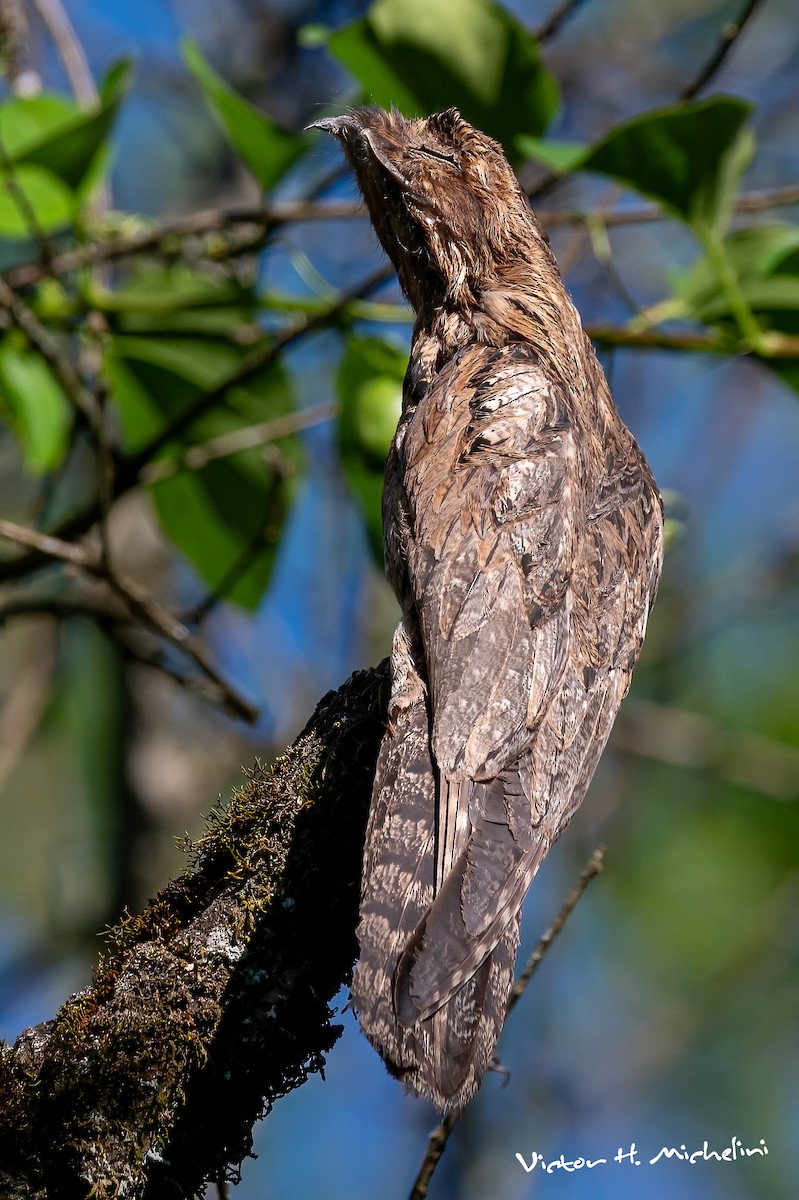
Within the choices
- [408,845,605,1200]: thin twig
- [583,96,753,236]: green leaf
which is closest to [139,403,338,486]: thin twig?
[583,96,753,236]: green leaf

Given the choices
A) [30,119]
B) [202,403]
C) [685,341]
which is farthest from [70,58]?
[685,341]

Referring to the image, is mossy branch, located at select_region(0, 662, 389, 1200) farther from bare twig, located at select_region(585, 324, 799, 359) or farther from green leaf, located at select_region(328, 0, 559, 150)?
green leaf, located at select_region(328, 0, 559, 150)

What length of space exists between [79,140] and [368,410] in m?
1.27

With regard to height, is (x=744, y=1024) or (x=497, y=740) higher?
(x=744, y=1024)

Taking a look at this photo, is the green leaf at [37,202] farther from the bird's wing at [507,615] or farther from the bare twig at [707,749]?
the bare twig at [707,749]

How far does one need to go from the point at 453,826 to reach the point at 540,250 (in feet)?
6.82

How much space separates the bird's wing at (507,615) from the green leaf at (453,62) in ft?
3.96

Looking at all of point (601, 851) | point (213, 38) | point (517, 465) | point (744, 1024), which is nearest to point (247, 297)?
point (517, 465)

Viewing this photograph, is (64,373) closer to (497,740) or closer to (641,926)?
(497,740)

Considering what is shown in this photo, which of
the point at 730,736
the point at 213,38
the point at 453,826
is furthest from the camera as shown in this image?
the point at 213,38

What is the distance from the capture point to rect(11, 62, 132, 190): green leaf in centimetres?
396

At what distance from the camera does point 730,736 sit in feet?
24.2

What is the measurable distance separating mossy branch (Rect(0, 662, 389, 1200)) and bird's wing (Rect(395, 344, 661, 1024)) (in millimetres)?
266

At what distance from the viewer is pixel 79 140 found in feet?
13.2
